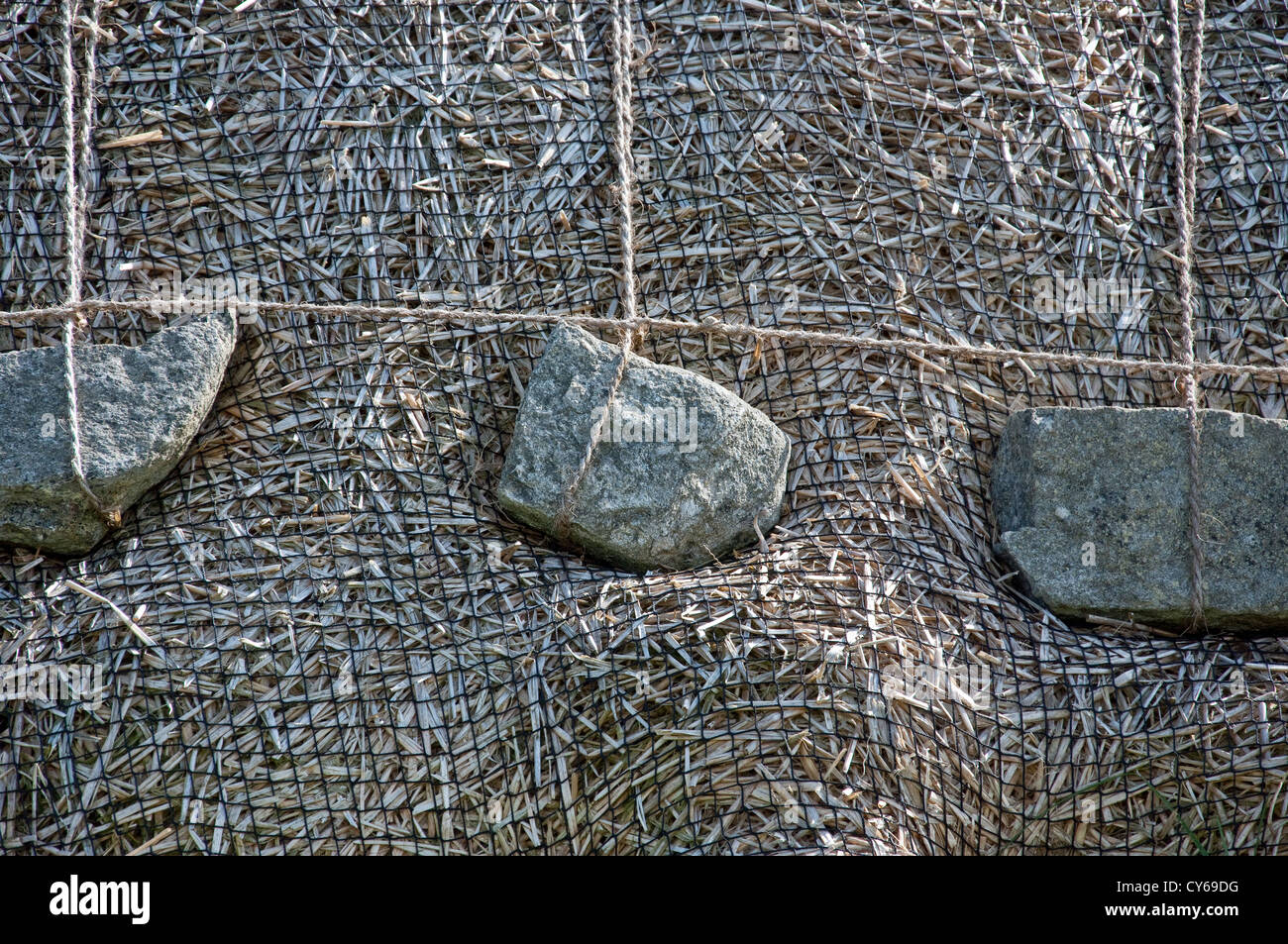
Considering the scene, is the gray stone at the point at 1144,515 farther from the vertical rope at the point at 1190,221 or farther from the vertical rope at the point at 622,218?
the vertical rope at the point at 622,218

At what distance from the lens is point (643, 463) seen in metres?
2.88

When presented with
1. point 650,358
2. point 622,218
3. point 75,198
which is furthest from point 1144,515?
point 75,198

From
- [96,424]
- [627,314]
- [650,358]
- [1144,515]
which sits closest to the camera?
[96,424]

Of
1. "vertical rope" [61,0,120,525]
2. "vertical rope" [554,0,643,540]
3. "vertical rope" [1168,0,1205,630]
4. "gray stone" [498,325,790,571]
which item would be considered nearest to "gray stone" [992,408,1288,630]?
"vertical rope" [1168,0,1205,630]

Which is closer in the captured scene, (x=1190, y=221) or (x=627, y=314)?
(x=627, y=314)

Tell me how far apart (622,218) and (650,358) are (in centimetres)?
40

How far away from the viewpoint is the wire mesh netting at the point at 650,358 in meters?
2.61

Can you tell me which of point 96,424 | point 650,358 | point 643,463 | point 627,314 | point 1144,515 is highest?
point 627,314

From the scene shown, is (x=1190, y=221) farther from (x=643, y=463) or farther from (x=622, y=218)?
(x=643, y=463)

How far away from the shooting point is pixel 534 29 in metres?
3.36

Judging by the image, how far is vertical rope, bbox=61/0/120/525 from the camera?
2.81m

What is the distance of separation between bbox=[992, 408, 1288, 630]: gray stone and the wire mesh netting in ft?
0.33

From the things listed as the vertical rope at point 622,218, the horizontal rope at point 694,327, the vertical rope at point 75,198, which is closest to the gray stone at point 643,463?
the vertical rope at point 622,218

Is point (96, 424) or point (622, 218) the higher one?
point (622, 218)
